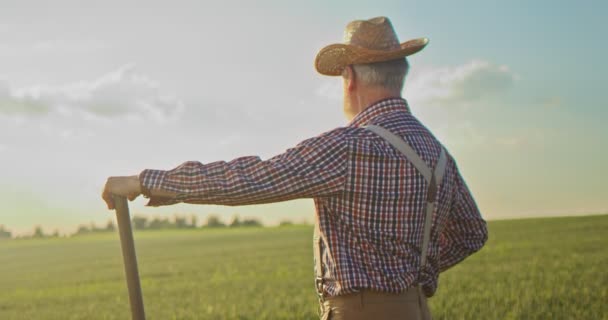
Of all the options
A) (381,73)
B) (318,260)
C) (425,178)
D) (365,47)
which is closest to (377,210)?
(425,178)

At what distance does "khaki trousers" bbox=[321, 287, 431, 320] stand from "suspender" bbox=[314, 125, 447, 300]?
0.41ft

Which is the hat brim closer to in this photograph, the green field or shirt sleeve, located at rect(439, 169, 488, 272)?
shirt sleeve, located at rect(439, 169, 488, 272)

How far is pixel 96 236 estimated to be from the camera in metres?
52.8

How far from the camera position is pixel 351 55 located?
386 centimetres

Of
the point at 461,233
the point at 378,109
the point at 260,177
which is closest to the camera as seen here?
the point at 260,177

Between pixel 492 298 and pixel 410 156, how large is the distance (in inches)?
300

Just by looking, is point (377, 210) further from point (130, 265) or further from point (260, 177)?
point (130, 265)

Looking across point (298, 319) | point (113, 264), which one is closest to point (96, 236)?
point (113, 264)

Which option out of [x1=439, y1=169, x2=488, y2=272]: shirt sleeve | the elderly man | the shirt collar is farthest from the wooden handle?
[x1=439, y1=169, x2=488, y2=272]: shirt sleeve

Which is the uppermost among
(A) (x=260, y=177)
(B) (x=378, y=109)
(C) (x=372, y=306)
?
(B) (x=378, y=109)

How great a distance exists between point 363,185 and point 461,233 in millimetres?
1318

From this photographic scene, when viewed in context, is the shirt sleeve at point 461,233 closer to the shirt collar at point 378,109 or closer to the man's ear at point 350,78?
the shirt collar at point 378,109

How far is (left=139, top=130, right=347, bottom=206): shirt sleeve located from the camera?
132 inches

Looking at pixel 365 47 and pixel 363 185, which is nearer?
pixel 363 185
